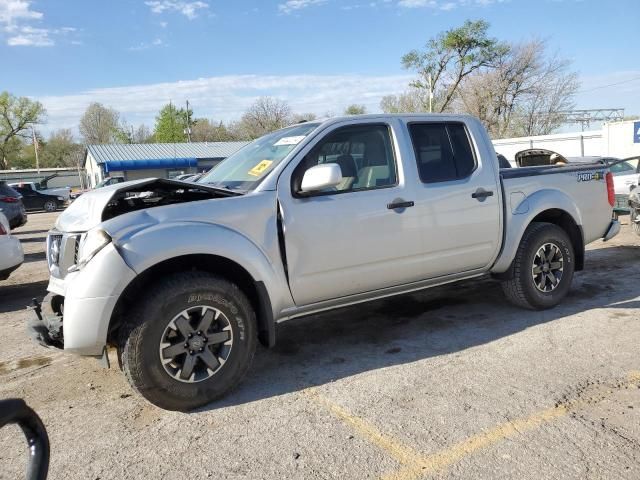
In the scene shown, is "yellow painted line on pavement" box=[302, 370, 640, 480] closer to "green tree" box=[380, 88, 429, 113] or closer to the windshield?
the windshield

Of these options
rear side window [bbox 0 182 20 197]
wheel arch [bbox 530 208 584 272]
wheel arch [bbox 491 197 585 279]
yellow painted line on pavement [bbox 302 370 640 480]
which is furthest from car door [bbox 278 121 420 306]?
rear side window [bbox 0 182 20 197]

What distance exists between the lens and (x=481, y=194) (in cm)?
459

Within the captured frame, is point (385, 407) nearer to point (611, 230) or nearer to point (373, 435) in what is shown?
point (373, 435)

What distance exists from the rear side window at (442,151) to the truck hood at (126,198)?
5.48ft

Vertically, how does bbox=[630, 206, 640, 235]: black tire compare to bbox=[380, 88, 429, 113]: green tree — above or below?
below

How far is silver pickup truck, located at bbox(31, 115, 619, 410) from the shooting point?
10.5 feet

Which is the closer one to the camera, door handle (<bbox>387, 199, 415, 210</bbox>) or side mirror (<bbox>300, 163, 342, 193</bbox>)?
side mirror (<bbox>300, 163, 342, 193</bbox>)

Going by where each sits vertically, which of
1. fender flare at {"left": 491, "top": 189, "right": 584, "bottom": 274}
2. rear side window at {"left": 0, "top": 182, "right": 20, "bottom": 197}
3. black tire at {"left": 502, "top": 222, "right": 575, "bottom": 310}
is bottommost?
black tire at {"left": 502, "top": 222, "right": 575, "bottom": 310}

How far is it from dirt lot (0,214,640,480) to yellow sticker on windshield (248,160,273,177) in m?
1.50

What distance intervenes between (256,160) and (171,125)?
72.1m

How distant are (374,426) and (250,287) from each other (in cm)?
129

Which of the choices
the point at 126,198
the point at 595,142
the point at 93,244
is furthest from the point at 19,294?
the point at 595,142

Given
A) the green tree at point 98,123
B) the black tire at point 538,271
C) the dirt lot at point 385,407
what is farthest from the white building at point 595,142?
the green tree at point 98,123

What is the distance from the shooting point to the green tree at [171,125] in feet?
236
